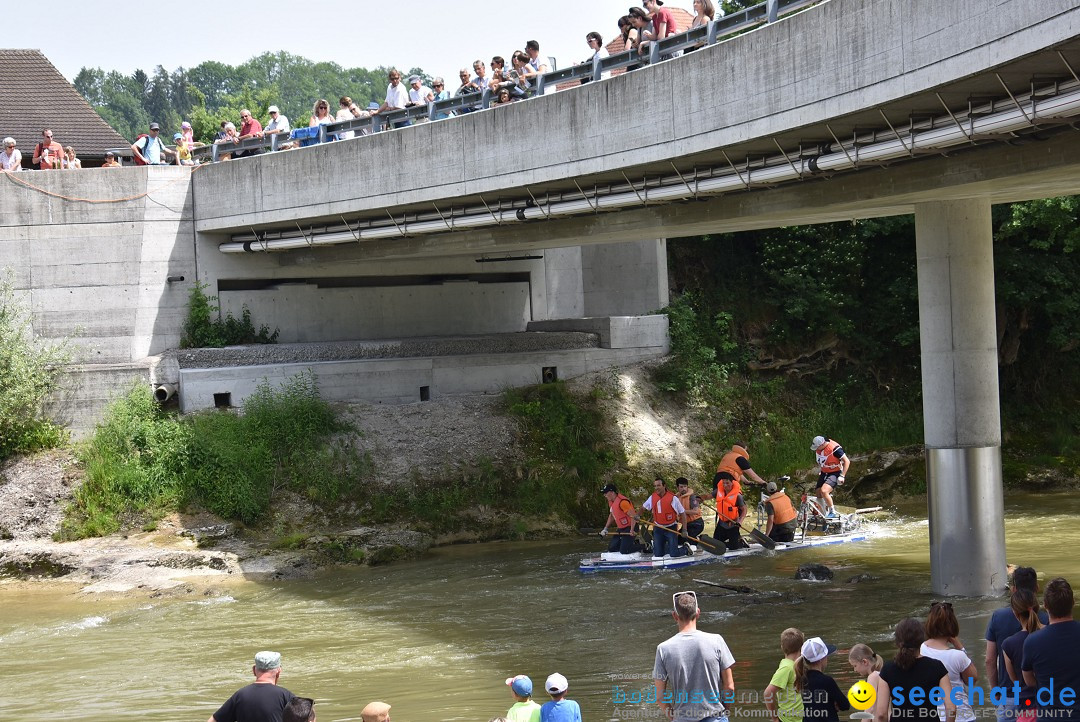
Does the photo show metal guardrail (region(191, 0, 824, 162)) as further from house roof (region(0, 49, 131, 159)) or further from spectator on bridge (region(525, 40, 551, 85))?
house roof (region(0, 49, 131, 159))

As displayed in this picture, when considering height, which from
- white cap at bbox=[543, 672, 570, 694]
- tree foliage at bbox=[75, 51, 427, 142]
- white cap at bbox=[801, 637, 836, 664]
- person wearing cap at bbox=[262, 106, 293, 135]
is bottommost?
white cap at bbox=[543, 672, 570, 694]

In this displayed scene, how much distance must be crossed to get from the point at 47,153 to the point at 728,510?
16169 mm

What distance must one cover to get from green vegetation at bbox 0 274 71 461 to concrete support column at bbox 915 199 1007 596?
16.1m

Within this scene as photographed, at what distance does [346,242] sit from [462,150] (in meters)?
5.13

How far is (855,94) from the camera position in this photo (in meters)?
13.4

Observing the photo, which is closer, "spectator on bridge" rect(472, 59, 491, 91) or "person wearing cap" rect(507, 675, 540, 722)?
"person wearing cap" rect(507, 675, 540, 722)

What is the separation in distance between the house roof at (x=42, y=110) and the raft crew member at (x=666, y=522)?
1858 centimetres

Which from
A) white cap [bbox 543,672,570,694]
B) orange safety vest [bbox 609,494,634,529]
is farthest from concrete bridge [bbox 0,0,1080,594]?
white cap [bbox 543,672,570,694]

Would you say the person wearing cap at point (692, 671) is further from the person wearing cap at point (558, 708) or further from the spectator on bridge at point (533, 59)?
the spectator on bridge at point (533, 59)

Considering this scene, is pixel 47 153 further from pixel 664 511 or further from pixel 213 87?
pixel 213 87

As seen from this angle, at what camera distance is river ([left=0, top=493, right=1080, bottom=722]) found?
12.8m

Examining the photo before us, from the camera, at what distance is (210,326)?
24984 millimetres

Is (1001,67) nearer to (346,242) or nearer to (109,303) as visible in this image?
(346,242)

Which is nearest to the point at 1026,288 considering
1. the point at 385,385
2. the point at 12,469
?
the point at 385,385
